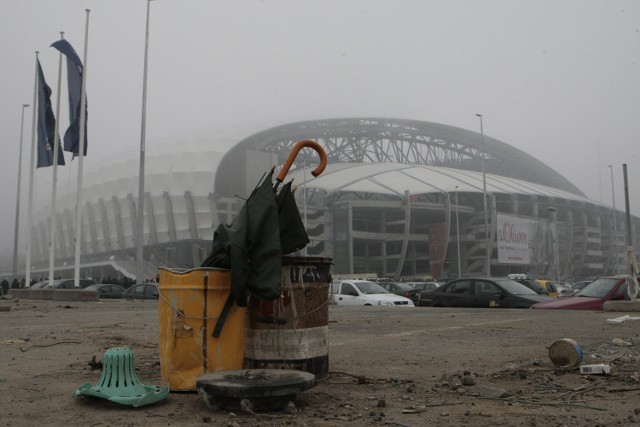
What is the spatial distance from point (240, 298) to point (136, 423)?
3.79 ft

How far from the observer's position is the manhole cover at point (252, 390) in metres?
3.96

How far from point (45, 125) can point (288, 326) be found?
24.6 metres

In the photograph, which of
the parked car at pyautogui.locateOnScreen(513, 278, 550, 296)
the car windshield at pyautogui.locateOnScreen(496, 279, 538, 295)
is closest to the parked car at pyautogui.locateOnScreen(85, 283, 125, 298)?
the parked car at pyautogui.locateOnScreen(513, 278, 550, 296)

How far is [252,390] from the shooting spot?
13.0ft

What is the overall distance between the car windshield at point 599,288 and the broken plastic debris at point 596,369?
1195 cm

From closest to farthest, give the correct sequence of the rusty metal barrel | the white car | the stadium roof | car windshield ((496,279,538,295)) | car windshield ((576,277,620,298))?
1. the rusty metal barrel
2. car windshield ((576,277,620,298))
3. car windshield ((496,279,538,295))
4. the white car
5. the stadium roof

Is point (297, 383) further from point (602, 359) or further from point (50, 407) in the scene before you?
point (602, 359)

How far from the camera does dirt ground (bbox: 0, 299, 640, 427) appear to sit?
390cm

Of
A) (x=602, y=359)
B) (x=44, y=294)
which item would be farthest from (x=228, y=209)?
(x=602, y=359)

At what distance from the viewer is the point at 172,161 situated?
72.6 m

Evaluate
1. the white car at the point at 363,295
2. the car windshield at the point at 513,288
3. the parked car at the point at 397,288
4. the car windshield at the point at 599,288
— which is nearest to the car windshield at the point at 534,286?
the car windshield at the point at 513,288

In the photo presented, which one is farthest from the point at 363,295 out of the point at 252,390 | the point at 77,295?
the point at 252,390

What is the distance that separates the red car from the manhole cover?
1332cm

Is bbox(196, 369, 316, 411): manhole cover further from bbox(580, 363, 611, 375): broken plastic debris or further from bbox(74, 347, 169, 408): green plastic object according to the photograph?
bbox(580, 363, 611, 375): broken plastic debris
